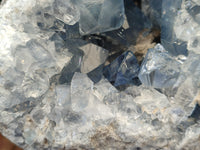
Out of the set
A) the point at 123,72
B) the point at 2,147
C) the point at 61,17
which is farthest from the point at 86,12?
the point at 2,147

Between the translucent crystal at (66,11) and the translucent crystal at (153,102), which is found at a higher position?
the translucent crystal at (66,11)

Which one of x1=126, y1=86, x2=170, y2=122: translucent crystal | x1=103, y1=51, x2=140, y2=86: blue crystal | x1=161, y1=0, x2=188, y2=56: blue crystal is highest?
x1=161, y1=0, x2=188, y2=56: blue crystal

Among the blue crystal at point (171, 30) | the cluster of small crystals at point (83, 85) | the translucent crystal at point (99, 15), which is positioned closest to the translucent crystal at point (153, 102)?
the cluster of small crystals at point (83, 85)

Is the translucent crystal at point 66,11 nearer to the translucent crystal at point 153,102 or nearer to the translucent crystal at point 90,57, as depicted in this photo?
the translucent crystal at point 90,57

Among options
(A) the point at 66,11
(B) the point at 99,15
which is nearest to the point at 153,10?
(B) the point at 99,15

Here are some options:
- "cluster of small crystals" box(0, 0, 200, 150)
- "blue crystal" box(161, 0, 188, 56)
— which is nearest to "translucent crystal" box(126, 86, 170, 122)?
"cluster of small crystals" box(0, 0, 200, 150)

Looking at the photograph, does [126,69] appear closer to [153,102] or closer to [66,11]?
[153,102]

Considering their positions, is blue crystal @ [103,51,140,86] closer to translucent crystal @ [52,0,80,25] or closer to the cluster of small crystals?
the cluster of small crystals

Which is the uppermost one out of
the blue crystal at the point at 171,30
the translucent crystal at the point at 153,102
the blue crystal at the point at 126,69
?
the blue crystal at the point at 171,30
